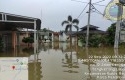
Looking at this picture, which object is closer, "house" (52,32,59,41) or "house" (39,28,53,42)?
"house" (39,28,53,42)

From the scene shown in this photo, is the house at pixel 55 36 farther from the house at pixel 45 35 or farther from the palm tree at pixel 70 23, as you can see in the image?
the palm tree at pixel 70 23

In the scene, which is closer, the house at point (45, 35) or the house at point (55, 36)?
the house at point (45, 35)

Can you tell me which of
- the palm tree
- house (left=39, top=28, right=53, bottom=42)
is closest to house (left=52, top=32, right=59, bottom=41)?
house (left=39, top=28, right=53, bottom=42)

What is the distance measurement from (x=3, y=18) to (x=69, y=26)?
3503 centimetres

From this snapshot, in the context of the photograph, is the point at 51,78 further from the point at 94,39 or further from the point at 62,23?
the point at 62,23

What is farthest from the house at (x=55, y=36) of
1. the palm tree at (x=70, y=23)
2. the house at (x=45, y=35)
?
the palm tree at (x=70, y=23)

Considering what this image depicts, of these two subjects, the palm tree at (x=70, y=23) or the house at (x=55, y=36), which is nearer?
the palm tree at (x=70, y=23)

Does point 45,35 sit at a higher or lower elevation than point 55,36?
higher

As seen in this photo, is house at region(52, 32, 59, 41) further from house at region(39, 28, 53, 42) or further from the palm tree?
the palm tree

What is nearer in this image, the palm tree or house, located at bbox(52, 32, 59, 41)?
the palm tree

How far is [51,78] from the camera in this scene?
28.6 ft

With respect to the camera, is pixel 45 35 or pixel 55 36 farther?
pixel 55 36

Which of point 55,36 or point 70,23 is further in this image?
point 55,36

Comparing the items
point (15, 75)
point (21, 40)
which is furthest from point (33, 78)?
point (21, 40)
